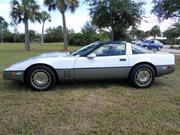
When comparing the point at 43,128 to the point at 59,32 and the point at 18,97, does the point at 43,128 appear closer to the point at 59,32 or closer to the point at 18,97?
the point at 18,97

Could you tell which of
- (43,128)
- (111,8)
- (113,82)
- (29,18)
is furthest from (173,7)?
(29,18)

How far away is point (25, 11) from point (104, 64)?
987 inches

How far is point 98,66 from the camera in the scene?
6.09m

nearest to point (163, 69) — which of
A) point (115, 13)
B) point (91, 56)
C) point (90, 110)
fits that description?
point (91, 56)

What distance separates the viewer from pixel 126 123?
398 centimetres

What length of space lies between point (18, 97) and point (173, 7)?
1261 centimetres

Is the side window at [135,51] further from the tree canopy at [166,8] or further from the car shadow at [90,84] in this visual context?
the tree canopy at [166,8]

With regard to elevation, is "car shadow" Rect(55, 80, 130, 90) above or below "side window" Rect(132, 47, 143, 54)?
below

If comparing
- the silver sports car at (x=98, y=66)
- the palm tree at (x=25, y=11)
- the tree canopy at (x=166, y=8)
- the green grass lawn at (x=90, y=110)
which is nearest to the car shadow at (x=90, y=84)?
the green grass lawn at (x=90, y=110)

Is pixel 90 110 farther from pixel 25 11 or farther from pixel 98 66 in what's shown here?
pixel 25 11

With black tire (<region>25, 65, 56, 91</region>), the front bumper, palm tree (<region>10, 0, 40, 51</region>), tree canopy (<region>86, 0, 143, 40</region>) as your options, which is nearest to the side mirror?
black tire (<region>25, 65, 56, 91</region>)

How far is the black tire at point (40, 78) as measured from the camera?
5.94 metres

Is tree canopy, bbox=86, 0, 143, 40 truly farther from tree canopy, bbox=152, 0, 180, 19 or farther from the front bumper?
the front bumper

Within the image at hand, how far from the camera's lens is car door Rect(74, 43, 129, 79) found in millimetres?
6055
